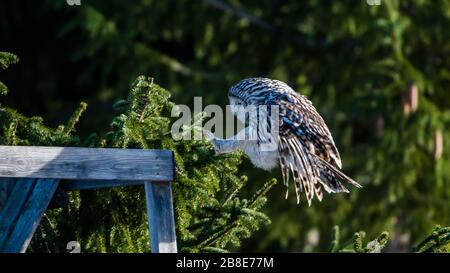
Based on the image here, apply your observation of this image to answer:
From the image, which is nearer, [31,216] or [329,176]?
[31,216]

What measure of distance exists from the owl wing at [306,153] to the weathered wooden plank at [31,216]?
1600 mm

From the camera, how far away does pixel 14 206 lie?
563cm

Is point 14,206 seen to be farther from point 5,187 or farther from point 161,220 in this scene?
point 161,220

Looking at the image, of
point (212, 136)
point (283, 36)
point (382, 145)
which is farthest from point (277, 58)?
point (212, 136)

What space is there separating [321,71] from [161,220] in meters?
9.30

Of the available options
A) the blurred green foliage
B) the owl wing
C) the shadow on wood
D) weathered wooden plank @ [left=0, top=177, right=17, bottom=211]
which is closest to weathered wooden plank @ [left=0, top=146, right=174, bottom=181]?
the shadow on wood

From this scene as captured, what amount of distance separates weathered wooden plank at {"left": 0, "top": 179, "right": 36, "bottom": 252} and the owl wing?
1648 millimetres

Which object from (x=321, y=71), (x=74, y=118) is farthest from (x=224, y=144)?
(x=321, y=71)

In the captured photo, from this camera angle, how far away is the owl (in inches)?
264

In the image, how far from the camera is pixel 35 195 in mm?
5574

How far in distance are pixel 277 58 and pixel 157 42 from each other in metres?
2.25

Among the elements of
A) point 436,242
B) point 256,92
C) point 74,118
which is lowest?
point 436,242

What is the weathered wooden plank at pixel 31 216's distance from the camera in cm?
554

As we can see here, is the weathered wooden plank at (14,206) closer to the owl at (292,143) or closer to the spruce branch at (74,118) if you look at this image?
the spruce branch at (74,118)
